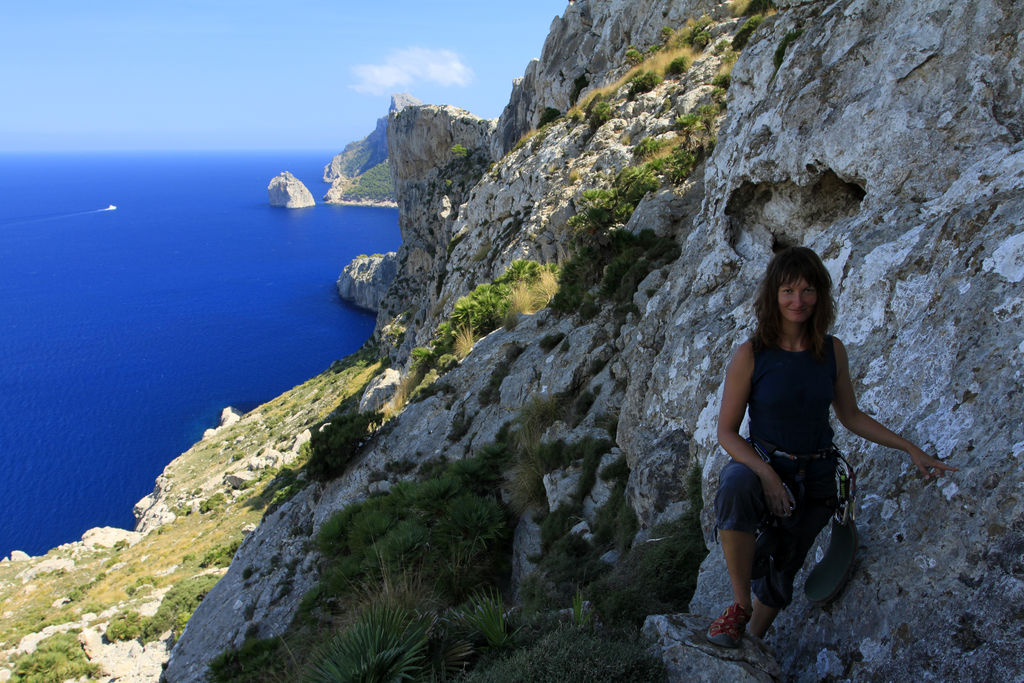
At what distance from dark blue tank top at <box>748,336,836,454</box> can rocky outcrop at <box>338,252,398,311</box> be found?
81.8m

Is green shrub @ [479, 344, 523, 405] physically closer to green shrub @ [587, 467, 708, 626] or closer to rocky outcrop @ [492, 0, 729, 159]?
green shrub @ [587, 467, 708, 626]

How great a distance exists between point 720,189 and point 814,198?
5.46 feet

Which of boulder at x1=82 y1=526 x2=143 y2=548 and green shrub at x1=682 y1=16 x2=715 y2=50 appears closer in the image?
green shrub at x1=682 y1=16 x2=715 y2=50

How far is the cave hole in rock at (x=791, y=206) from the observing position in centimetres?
606

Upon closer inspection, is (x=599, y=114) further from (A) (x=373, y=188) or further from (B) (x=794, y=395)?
(A) (x=373, y=188)

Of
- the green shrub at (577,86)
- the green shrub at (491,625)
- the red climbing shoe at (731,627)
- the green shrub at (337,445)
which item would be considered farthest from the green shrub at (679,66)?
the red climbing shoe at (731,627)

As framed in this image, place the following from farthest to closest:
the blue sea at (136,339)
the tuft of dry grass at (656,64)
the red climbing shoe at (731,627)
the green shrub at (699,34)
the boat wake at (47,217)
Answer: the boat wake at (47,217), the blue sea at (136,339), the green shrub at (699,34), the tuft of dry grass at (656,64), the red climbing shoe at (731,627)

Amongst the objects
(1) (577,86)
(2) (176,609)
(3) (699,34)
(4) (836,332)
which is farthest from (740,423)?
(1) (577,86)

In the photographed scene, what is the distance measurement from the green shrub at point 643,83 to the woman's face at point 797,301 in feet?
61.0

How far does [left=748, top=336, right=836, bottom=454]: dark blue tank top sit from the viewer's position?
2.52 meters

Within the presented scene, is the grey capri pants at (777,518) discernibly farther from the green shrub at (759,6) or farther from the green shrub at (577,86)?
the green shrub at (577,86)

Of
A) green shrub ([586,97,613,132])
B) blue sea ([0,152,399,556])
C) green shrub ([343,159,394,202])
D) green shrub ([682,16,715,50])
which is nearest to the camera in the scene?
green shrub ([682,16,715,50])

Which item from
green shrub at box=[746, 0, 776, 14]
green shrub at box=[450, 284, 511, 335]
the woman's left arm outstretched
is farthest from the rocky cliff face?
green shrub at box=[746, 0, 776, 14]

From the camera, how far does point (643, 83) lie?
62.1 ft
